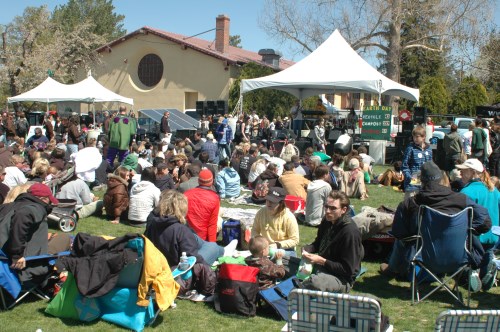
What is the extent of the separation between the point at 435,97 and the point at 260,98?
452 inches

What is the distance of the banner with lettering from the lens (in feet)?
59.0

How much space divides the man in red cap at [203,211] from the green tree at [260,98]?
87.6 feet

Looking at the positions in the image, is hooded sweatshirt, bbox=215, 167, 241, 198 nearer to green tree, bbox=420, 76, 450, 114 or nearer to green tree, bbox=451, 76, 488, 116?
green tree, bbox=420, 76, 450, 114

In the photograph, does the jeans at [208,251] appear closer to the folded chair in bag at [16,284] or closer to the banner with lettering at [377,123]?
the folded chair in bag at [16,284]

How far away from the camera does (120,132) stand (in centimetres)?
1354

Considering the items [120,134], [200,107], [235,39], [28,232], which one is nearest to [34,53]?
[200,107]

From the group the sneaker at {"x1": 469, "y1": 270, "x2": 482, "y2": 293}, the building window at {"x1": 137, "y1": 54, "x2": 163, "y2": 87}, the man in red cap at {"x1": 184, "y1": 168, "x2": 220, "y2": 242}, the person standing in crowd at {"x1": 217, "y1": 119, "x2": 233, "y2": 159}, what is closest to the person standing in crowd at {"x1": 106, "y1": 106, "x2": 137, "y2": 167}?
the person standing in crowd at {"x1": 217, "y1": 119, "x2": 233, "y2": 159}

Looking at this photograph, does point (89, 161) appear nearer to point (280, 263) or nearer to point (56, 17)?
point (280, 263)

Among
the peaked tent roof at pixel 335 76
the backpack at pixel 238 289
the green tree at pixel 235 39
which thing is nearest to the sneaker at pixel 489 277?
the backpack at pixel 238 289

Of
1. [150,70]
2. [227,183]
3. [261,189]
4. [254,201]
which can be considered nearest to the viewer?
[261,189]

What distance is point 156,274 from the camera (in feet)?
16.5

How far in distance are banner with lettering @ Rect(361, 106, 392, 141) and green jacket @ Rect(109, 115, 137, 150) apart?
26.1ft

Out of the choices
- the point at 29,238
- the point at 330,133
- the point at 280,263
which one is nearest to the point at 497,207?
the point at 280,263

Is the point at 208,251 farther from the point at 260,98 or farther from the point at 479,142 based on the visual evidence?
the point at 260,98
